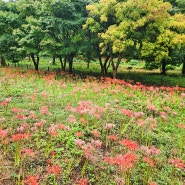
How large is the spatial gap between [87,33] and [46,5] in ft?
13.3

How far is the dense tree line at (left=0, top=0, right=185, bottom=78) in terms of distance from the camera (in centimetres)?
1620

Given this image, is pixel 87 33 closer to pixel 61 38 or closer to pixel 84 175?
pixel 61 38

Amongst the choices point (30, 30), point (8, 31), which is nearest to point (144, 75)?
point (30, 30)

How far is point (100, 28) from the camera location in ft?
59.6

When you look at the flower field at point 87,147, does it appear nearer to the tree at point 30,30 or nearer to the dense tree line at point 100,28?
the dense tree line at point 100,28

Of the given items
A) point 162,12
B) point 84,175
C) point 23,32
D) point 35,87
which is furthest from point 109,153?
point 23,32

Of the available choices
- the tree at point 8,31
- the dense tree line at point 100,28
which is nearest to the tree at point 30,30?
the dense tree line at point 100,28

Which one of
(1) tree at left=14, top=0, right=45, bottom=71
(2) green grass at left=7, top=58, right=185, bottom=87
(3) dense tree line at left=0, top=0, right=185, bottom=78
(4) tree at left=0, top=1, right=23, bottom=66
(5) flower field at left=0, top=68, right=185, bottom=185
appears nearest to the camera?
(5) flower field at left=0, top=68, right=185, bottom=185

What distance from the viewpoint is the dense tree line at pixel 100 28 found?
638 inches

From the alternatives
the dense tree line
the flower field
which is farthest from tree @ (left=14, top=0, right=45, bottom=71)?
the flower field

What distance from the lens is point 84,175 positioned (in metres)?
5.95

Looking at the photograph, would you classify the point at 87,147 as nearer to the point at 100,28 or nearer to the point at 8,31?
the point at 100,28

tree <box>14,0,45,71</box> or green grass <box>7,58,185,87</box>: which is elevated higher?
tree <box>14,0,45,71</box>

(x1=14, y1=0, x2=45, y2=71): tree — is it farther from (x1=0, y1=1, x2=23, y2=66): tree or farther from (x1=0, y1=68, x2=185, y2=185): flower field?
(x1=0, y1=68, x2=185, y2=185): flower field
